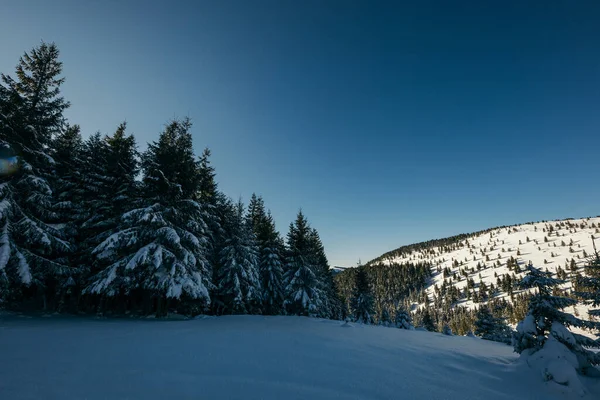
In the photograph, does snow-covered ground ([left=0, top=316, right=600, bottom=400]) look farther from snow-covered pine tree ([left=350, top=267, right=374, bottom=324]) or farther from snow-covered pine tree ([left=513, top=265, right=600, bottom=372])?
snow-covered pine tree ([left=350, top=267, right=374, bottom=324])

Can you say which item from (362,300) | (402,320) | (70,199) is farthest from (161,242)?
(402,320)

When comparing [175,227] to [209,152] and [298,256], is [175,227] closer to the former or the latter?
[209,152]

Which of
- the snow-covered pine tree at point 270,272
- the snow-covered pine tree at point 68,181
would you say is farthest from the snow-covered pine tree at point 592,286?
the snow-covered pine tree at point 68,181

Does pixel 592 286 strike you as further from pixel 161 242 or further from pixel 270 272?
pixel 270 272

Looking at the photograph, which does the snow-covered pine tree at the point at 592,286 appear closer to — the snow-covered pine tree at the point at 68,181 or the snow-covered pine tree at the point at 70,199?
the snow-covered pine tree at the point at 70,199

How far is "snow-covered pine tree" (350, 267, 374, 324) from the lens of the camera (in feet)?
123

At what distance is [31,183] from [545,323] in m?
23.6

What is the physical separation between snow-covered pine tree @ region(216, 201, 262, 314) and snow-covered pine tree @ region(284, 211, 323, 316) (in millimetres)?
4053

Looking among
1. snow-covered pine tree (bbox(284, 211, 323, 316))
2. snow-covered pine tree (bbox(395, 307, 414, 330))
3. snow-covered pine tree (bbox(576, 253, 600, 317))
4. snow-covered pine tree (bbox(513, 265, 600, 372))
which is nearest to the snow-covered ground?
snow-covered pine tree (bbox(513, 265, 600, 372))

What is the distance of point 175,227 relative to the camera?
15.6 m

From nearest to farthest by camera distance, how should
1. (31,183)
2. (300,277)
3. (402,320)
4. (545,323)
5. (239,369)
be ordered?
(239,369) < (545,323) < (31,183) < (300,277) < (402,320)

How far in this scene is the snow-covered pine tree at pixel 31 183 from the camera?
11.9 m

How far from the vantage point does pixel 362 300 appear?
37906 millimetres

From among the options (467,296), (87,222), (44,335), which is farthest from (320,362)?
(467,296)
